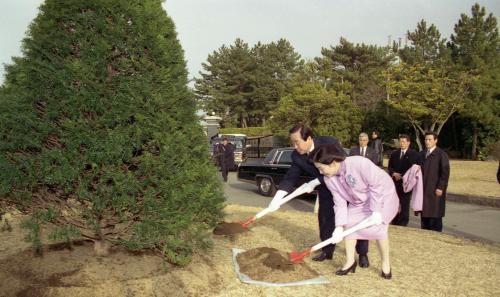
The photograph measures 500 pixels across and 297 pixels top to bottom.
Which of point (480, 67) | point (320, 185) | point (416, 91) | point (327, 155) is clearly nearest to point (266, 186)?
point (320, 185)

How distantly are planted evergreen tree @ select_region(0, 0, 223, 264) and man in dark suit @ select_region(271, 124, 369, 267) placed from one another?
5.70 feet

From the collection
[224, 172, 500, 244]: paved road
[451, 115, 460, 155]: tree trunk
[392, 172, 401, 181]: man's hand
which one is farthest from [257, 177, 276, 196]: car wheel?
[451, 115, 460, 155]: tree trunk

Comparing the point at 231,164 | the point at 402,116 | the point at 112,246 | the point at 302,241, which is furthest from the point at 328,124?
the point at 112,246

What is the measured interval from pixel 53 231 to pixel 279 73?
5720 centimetres

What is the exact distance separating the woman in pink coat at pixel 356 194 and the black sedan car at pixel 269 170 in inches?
299

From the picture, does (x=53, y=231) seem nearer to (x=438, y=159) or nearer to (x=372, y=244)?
(x=372, y=244)

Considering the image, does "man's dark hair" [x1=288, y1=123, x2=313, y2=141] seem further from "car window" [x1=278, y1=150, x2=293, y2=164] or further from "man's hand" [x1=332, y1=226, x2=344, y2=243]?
"car window" [x1=278, y1=150, x2=293, y2=164]

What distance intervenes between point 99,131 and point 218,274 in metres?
1.82

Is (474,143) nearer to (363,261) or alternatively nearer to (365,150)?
(365,150)

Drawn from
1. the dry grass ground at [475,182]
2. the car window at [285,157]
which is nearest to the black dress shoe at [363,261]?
the car window at [285,157]

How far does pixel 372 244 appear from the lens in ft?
20.5

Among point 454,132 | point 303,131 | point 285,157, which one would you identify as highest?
point 454,132

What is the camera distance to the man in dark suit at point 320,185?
17.1 feet

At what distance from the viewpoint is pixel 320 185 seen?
5504 millimetres
